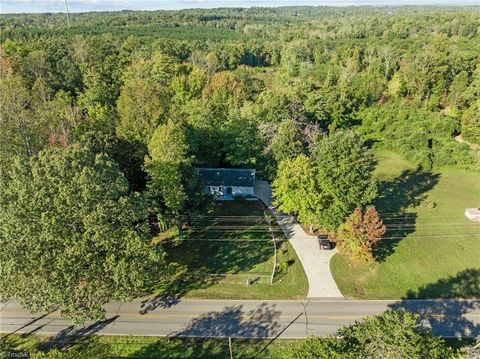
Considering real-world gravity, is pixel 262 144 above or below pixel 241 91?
below

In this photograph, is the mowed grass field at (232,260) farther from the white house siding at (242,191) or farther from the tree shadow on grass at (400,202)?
the tree shadow on grass at (400,202)

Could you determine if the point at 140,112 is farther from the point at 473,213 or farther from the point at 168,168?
the point at 473,213

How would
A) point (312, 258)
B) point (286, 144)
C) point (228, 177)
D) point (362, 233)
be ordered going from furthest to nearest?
point (228, 177), point (286, 144), point (312, 258), point (362, 233)

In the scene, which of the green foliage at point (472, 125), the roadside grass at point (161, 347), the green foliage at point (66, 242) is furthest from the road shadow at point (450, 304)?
the green foliage at point (472, 125)

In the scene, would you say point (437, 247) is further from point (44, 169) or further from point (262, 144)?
point (44, 169)

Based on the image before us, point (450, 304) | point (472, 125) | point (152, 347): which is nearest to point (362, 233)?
point (450, 304)

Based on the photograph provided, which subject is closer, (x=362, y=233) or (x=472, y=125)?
(x=362, y=233)

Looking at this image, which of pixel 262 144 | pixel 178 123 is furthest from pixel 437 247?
pixel 178 123
